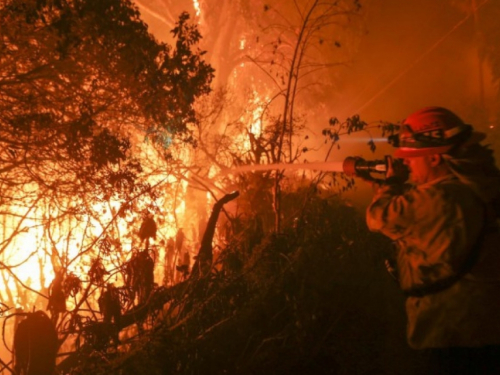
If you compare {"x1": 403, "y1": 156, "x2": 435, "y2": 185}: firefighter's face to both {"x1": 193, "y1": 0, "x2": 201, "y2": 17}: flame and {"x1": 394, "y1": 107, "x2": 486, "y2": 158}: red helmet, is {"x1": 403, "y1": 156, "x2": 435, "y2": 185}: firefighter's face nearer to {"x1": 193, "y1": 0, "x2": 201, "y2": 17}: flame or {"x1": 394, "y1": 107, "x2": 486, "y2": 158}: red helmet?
{"x1": 394, "y1": 107, "x2": 486, "y2": 158}: red helmet

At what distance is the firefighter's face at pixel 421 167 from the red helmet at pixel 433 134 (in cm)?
3

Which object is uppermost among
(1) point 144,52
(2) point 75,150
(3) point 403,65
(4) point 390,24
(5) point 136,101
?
(4) point 390,24

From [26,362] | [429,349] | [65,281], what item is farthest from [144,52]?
[429,349]

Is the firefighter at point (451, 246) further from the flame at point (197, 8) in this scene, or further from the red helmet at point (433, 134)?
the flame at point (197, 8)

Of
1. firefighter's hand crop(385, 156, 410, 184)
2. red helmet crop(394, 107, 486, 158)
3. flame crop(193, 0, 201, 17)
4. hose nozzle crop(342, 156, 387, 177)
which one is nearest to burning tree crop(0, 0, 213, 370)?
hose nozzle crop(342, 156, 387, 177)

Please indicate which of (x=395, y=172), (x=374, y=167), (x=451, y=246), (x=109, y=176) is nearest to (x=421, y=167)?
(x=395, y=172)

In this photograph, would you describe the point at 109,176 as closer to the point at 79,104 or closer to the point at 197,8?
the point at 79,104

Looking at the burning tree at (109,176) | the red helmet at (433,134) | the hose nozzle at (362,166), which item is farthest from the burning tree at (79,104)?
the red helmet at (433,134)

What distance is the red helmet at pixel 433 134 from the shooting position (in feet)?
7.00

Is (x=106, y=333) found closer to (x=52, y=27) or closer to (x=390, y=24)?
(x=52, y=27)

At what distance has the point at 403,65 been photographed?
17.6m

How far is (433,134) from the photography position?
2.17m

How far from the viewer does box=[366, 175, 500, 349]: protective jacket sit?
6.40ft

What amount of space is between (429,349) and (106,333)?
125 inches
